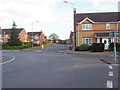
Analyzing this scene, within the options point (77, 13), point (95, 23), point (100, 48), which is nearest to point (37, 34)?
point (77, 13)

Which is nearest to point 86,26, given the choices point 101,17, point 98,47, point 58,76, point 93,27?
point 93,27

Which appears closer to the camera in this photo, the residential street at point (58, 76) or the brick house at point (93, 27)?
the residential street at point (58, 76)

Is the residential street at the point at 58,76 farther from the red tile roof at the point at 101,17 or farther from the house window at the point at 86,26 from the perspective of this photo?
the red tile roof at the point at 101,17

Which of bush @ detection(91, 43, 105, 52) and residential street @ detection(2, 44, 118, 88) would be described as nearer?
residential street @ detection(2, 44, 118, 88)

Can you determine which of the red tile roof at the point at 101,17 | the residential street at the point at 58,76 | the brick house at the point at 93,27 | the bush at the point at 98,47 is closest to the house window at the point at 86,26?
the brick house at the point at 93,27

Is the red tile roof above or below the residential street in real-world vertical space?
above

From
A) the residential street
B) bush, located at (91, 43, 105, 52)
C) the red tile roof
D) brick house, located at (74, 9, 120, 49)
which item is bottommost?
the residential street

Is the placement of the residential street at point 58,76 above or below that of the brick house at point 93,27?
below

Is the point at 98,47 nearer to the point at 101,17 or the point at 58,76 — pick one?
the point at 101,17

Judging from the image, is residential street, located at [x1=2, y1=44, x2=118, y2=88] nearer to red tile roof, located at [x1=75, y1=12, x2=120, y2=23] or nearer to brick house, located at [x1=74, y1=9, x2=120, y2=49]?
brick house, located at [x1=74, y1=9, x2=120, y2=49]

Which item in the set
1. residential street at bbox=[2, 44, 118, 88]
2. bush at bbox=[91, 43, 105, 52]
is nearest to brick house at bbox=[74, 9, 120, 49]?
bush at bbox=[91, 43, 105, 52]

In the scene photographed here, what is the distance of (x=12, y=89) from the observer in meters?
5.23

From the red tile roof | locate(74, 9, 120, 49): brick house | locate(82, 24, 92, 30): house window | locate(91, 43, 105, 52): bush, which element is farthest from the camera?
the red tile roof

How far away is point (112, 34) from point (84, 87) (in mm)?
9315
